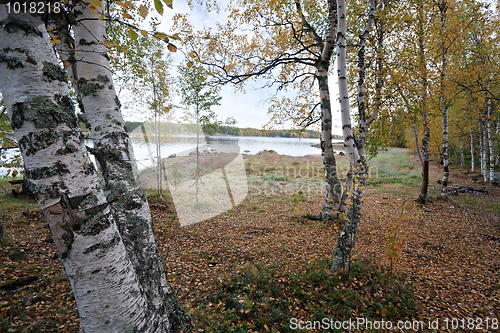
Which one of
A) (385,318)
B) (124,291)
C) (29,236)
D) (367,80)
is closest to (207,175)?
(29,236)

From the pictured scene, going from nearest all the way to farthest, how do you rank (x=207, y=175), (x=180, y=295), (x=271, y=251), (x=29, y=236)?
(x=180, y=295)
(x=271, y=251)
(x=29, y=236)
(x=207, y=175)

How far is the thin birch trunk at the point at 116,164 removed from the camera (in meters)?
2.02

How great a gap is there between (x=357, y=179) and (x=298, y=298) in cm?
260

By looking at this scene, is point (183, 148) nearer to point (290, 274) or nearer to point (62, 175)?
point (290, 274)

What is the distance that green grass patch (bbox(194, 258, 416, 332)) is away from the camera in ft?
10.9

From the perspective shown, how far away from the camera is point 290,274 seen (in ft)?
14.5

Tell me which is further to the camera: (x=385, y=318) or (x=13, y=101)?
(x=385, y=318)

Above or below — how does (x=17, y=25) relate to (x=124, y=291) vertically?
above

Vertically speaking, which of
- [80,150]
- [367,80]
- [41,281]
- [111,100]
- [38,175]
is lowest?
[41,281]

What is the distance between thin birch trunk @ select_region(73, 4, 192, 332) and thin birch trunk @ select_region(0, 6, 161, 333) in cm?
75

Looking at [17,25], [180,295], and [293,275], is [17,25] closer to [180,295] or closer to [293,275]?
[180,295]

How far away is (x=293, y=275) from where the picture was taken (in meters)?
4.38

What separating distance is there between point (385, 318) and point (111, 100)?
5.43 m

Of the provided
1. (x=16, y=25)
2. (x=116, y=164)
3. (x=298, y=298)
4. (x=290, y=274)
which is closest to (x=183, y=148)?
(x=290, y=274)
